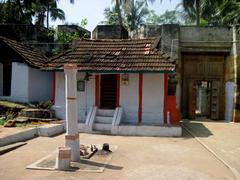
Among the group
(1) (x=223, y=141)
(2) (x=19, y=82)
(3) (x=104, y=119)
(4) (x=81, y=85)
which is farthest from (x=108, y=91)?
(1) (x=223, y=141)

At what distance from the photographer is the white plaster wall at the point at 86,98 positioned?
50.4ft

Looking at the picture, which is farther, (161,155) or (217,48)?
(217,48)

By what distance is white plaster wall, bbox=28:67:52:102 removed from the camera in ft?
54.9

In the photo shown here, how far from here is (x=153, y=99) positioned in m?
14.9

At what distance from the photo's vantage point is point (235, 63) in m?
19.2

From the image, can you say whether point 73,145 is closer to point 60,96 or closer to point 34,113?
point 34,113

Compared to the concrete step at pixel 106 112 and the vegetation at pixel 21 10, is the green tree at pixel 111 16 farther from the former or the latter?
the concrete step at pixel 106 112

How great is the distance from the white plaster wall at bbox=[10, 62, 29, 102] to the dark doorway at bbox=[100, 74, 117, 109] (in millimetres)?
3941

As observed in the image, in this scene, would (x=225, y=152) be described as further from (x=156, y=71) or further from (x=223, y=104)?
(x=223, y=104)

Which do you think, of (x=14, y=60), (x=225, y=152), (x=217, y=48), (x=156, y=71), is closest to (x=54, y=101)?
(x=14, y=60)

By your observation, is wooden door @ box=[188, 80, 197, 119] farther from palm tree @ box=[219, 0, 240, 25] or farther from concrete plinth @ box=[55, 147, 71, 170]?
concrete plinth @ box=[55, 147, 71, 170]

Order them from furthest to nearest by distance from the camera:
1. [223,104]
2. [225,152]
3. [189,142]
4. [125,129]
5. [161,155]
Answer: [223,104] → [125,129] → [189,142] → [225,152] → [161,155]

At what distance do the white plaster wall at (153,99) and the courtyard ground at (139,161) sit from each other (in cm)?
246

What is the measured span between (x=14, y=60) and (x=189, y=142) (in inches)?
382
